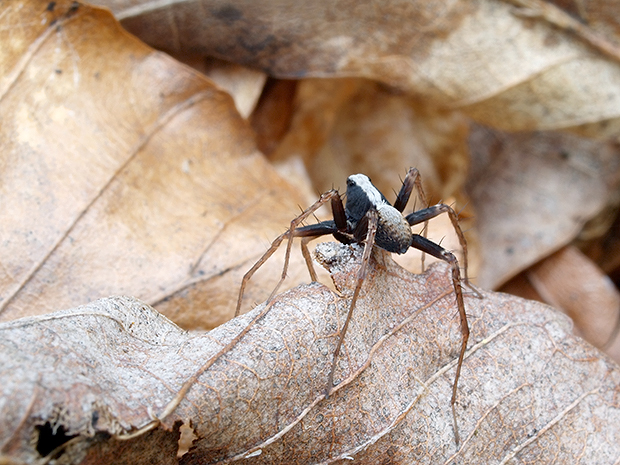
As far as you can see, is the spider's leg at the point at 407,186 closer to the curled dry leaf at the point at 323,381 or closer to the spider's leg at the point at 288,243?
the spider's leg at the point at 288,243

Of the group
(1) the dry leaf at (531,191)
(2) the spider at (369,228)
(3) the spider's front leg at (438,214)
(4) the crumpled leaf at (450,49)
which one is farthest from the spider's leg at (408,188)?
(1) the dry leaf at (531,191)

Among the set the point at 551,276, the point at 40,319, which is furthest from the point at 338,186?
the point at 40,319

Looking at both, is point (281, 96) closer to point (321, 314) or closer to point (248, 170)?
point (248, 170)

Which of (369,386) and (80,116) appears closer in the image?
(369,386)

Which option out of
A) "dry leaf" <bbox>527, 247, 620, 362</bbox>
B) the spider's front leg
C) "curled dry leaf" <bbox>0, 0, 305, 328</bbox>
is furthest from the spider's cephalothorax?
"dry leaf" <bbox>527, 247, 620, 362</bbox>

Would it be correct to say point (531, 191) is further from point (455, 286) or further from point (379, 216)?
point (455, 286)

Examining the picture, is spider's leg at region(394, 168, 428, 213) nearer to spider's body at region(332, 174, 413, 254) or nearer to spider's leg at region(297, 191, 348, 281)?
spider's body at region(332, 174, 413, 254)
